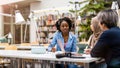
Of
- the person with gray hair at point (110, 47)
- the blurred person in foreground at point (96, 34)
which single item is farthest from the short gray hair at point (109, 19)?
the blurred person in foreground at point (96, 34)

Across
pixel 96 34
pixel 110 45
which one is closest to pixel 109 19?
pixel 110 45

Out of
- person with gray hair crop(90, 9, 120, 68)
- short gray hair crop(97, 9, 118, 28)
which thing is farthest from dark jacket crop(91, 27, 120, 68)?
short gray hair crop(97, 9, 118, 28)

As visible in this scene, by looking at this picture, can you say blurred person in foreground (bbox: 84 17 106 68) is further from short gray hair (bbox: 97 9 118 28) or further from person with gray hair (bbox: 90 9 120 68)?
short gray hair (bbox: 97 9 118 28)

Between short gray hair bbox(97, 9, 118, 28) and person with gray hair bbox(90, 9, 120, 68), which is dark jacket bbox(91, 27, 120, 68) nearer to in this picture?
person with gray hair bbox(90, 9, 120, 68)

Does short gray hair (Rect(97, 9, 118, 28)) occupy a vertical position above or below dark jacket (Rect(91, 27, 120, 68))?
above

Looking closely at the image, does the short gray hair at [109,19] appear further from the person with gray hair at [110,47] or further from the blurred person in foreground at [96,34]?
the blurred person in foreground at [96,34]

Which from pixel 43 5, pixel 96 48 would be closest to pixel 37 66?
pixel 96 48

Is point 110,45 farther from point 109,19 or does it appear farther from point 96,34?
point 96,34

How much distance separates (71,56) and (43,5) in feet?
32.0

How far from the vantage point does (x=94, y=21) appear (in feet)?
8.66

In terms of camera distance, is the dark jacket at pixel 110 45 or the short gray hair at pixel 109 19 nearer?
the dark jacket at pixel 110 45

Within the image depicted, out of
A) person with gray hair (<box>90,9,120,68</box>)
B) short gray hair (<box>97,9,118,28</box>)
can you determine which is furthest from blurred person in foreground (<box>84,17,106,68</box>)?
short gray hair (<box>97,9,118,28</box>)

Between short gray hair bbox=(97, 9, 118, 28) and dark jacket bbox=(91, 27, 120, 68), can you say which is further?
short gray hair bbox=(97, 9, 118, 28)

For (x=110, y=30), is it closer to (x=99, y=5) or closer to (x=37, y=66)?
(x=37, y=66)
